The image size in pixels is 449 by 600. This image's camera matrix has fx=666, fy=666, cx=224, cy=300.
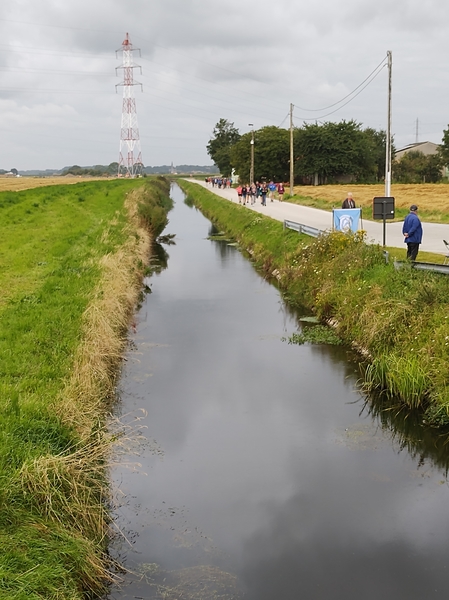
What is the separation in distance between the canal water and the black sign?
4.99m

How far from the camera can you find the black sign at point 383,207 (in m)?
17.0

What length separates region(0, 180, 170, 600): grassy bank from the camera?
18.5 feet

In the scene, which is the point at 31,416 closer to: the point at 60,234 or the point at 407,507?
the point at 407,507

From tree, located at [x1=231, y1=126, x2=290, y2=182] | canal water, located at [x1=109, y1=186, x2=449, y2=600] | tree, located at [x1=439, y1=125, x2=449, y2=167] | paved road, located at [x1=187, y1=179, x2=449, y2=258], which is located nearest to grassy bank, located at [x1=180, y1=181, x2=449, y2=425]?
canal water, located at [x1=109, y1=186, x2=449, y2=600]

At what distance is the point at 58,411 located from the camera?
7.63 m

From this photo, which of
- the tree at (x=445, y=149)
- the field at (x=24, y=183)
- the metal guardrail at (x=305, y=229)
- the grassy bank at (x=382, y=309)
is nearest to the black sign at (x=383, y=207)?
the grassy bank at (x=382, y=309)

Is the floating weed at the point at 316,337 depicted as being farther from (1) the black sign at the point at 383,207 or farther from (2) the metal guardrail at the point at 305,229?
(2) the metal guardrail at the point at 305,229

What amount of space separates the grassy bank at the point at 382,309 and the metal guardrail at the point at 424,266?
140mm

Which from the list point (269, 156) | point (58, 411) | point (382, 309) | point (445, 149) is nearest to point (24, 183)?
point (269, 156)

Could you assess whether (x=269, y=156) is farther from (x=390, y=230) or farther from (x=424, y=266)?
(x=424, y=266)

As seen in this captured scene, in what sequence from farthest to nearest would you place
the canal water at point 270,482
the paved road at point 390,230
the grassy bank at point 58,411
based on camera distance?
the paved road at point 390,230, the canal water at point 270,482, the grassy bank at point 58,411

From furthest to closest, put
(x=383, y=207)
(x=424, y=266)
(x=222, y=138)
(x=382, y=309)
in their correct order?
(x=222, y=138) → (x=383, y=207) → (x=424, y=266) → (x=382, y=309)

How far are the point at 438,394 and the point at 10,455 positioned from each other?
6.11 m

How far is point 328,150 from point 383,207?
63410mm
